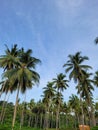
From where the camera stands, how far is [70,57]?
47.5 metres

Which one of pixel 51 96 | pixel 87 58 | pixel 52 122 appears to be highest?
pixel 87 58

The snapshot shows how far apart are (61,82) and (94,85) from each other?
11.6 meters

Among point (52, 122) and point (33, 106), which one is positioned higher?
point (33, 106)

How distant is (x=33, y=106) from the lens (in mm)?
102438

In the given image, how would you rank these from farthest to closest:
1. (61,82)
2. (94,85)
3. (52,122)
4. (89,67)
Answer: (52,122) < (61,82) < (94,85) < (89,67)

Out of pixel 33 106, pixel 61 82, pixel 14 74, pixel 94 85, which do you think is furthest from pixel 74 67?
pixel 33 106

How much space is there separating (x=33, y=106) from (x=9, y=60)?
68.0 meters

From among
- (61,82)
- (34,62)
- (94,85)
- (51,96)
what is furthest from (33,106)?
(34,62)

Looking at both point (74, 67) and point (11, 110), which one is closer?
point (74, 67)

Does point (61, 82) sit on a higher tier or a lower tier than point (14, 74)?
higher

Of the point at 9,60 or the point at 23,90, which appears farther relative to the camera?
the point at 9,60

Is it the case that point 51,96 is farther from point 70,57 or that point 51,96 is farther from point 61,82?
point 70,57

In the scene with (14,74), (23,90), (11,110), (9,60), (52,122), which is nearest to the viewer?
(14,74)

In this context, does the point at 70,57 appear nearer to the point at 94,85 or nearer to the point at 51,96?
the point at 94,85
